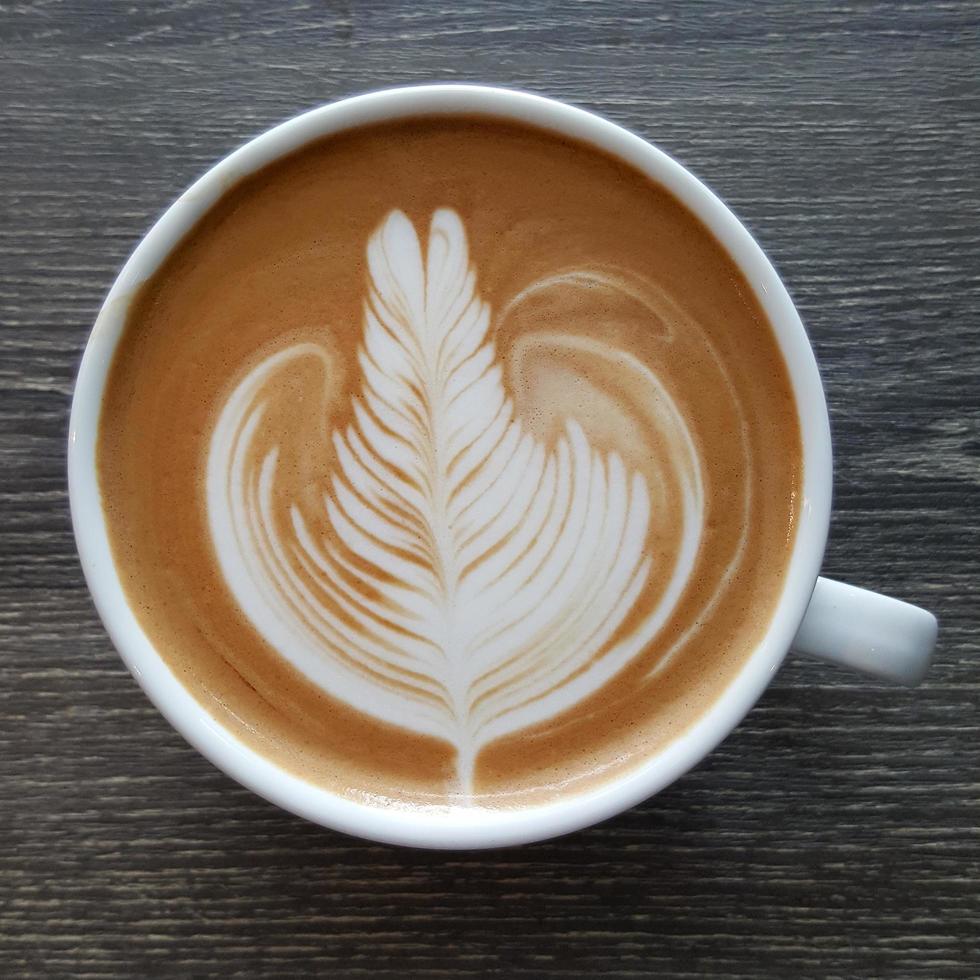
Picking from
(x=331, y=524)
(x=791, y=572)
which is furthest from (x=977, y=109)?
(x=331, y=524)

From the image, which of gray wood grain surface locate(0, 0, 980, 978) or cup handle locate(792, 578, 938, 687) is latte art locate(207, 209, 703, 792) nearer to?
cup handle locate(792, 578, 938, 687)

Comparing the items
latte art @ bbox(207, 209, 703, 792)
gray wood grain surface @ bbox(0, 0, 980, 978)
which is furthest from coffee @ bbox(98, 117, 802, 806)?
gray wood grain surface @ bbox(0, 0, 980, 978)

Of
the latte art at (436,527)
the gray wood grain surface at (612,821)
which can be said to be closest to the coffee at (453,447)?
the latte art at (436,527)

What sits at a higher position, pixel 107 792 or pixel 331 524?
pixel 331 524

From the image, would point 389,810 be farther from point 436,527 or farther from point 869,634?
point 869,634

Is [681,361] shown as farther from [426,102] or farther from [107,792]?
[107,792]

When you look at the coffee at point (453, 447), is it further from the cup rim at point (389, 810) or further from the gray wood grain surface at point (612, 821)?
the gray wood grain surface at point (612, 821)
